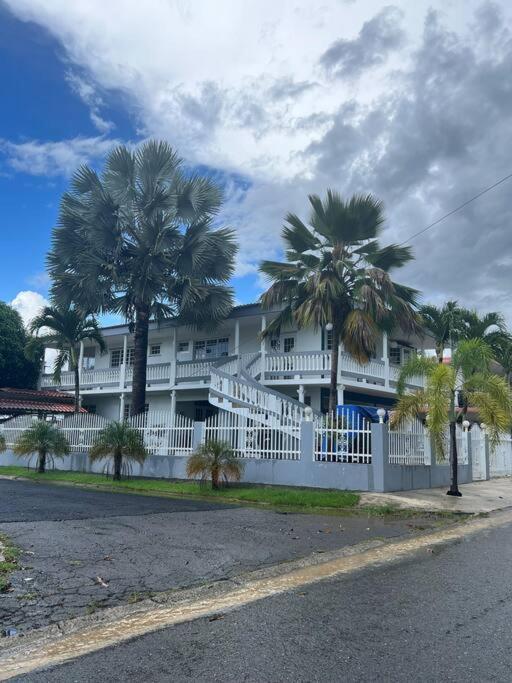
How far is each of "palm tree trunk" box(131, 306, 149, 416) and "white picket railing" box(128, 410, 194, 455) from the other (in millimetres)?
3105

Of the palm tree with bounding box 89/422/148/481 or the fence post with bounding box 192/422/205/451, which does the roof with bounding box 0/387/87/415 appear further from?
the fence post with bounding box 192/422/205/451

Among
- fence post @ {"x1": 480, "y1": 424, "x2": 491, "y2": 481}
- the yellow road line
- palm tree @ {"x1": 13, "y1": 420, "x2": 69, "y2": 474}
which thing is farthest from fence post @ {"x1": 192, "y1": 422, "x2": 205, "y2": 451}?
fence post @ {"x1": 480, "y1": 424, "x2": 491, "y2": 481}

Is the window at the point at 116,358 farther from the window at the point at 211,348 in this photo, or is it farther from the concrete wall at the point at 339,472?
the concrete wall at the point at 339,472

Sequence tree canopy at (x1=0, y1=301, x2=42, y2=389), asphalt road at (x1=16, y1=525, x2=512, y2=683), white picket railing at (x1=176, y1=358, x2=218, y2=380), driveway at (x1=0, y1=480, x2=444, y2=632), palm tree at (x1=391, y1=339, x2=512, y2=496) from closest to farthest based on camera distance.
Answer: asphalt road at (x1=16, y1=525, x2=512, y2=683), driveway at (x1=0, y1=480, x2=444, y2=632), palm tree at (x1=391, y1=339, x2=512, y2=496), white picket railing at (x1=176, y1=358, x2=218, y2=380), tree canopy at (x1=0, y1=301, x2=42, y2=389)

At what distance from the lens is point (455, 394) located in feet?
48.2

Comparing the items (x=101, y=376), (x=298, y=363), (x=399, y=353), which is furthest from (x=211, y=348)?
(x=399, y=353)

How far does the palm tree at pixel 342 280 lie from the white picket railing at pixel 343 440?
2625 millimetres

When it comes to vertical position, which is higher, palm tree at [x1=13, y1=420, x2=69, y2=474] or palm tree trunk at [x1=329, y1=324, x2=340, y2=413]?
palm tree trunk at [x1=329, y1=324, x2=340, y2=413]

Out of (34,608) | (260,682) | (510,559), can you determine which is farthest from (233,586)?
(510,559)

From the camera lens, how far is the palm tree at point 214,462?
14742 mm

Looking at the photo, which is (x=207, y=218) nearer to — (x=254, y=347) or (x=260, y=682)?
(x=254, y=347)

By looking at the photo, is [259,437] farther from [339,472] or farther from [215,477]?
[339,472]

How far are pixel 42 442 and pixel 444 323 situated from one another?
16.6 meters

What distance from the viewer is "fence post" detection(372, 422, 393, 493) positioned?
14297 mm
